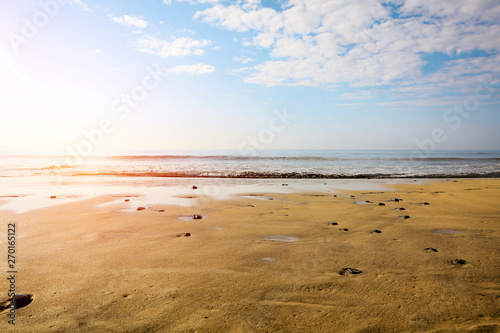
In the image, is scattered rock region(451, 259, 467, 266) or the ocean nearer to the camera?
scattered rock region(451, 259, 467, 266)

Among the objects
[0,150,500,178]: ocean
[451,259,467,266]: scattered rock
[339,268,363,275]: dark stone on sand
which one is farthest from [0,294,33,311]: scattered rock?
[0,150,500,178]: ocean

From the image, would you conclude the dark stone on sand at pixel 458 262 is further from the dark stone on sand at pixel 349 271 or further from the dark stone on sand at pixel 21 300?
the dark stone on sand at pixel 21 300

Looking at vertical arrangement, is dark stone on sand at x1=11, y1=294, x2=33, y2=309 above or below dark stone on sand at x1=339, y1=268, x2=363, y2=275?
above

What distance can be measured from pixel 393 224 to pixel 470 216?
2.13 m

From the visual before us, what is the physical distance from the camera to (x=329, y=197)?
31.6 ft

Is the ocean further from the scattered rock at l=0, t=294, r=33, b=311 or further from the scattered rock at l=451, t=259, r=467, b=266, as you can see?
the scattered rock at l=0, t=294, r=33, b=311

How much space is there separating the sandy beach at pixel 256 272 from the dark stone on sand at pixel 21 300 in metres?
0.08

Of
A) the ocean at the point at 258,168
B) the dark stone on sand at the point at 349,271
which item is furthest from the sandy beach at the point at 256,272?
the ocean at the point at 258,168

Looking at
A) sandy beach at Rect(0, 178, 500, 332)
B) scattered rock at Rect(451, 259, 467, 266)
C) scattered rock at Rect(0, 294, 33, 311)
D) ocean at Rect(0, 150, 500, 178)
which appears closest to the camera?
sandy beach at Rect(0, 178, 500, 332)

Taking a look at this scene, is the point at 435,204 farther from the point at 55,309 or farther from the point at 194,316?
the point at 55,309

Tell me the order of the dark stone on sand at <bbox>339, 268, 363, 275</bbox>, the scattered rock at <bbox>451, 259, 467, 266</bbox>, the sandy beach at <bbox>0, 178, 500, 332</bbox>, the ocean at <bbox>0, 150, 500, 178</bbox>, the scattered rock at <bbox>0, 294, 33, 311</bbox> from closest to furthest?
the sandy beach at <bbox>0, 178, 500, 332</bbox> < the scattered rock at <bbox>0, 294, 33, 311</bbox> < the dark stone on sand at <bbox>339, 268, 363, 275</bbox> < the scattered rock at <bbox>451, 259, 467, 266</bbox> < the ocean at <bbox>0, 150, 500, 178</bbox>

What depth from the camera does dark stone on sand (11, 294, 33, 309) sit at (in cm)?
280

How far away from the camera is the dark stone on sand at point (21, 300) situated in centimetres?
280

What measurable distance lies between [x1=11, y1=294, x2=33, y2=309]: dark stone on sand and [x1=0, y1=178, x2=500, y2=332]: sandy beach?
76mm
